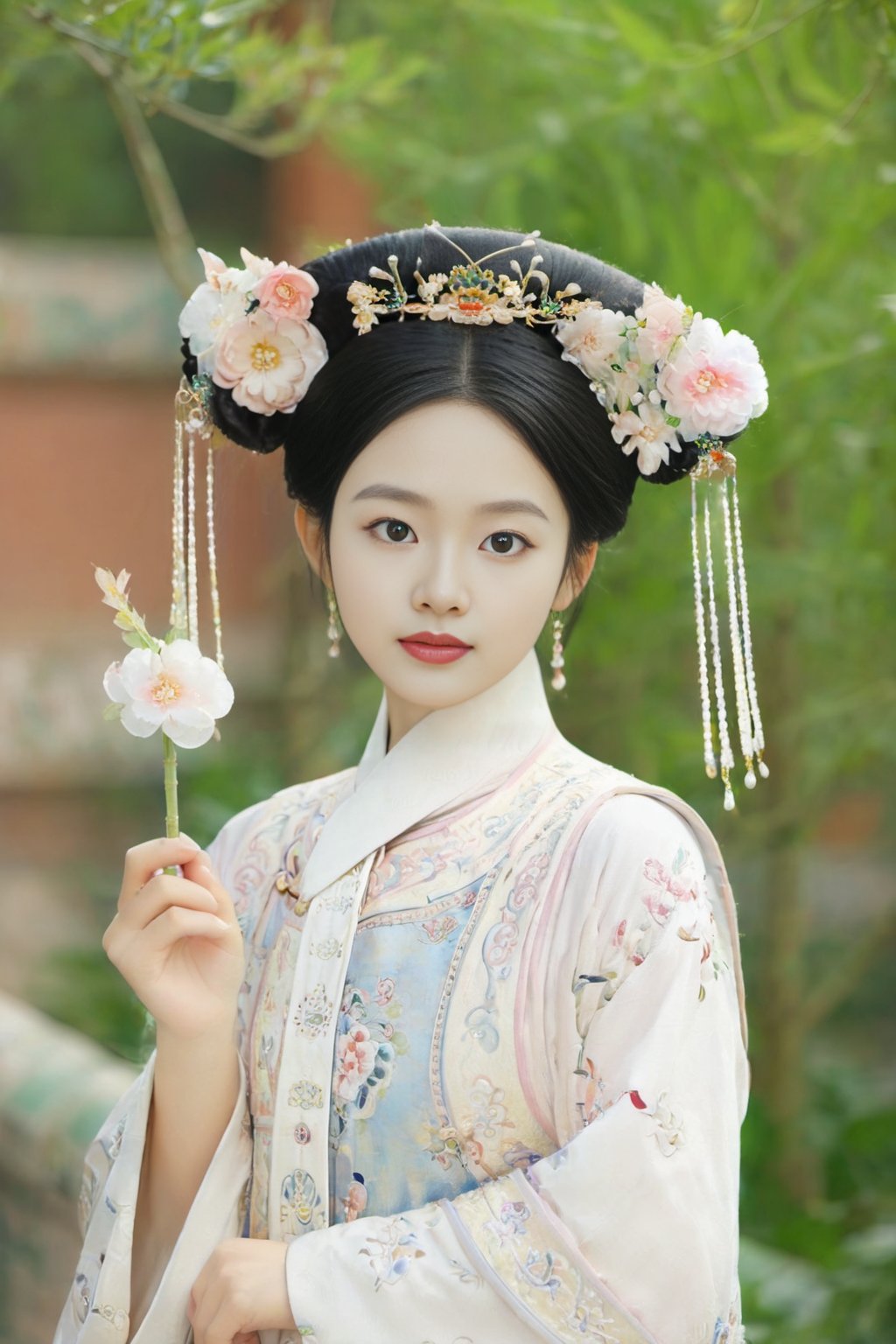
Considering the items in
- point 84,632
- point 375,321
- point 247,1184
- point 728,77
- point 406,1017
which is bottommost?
point 247,1184

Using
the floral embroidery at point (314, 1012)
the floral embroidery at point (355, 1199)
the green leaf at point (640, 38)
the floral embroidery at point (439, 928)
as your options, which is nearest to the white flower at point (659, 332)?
the floral embroidery at point (439, 928)

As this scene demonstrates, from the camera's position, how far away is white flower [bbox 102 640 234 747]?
3.97ft

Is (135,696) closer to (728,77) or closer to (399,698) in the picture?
(399,698)

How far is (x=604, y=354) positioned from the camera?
1335 mm

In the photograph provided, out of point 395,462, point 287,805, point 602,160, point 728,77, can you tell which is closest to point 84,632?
point 602,160

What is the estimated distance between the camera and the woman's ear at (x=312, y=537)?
149cm

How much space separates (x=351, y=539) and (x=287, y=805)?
1.19 feet

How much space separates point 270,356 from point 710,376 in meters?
0.37

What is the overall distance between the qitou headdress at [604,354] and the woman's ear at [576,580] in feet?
0.37

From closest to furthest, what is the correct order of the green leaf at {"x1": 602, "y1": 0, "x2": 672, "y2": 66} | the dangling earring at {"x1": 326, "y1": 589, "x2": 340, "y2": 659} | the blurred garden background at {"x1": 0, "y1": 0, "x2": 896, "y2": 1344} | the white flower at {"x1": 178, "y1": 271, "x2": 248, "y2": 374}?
the white flower at {"x1": 178, "y1": 271, "x2": 248, "y2": 374} < the dangling earring at {"x1": 326, "y1": 589, "x2": 340, "y2": 659} < the green leaf at {"x1": 602, "y1": 0, "x2": 672, "y2": 66} < the blurred garden background at {"x1": 0, "y1": 0, "x2": 896, "y2": 1344}

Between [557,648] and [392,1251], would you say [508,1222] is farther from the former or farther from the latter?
[557,648]

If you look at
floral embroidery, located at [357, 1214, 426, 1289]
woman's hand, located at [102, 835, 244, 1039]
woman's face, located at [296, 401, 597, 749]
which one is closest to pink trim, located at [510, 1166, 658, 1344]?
floral embroidery, located at [357, 1214, 426, 1289]

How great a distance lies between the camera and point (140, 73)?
1.94 meters

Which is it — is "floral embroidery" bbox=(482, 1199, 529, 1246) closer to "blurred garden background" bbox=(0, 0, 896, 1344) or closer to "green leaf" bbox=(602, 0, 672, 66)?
"blurred garden background" bbox=(0, 0, 896, 1344)
